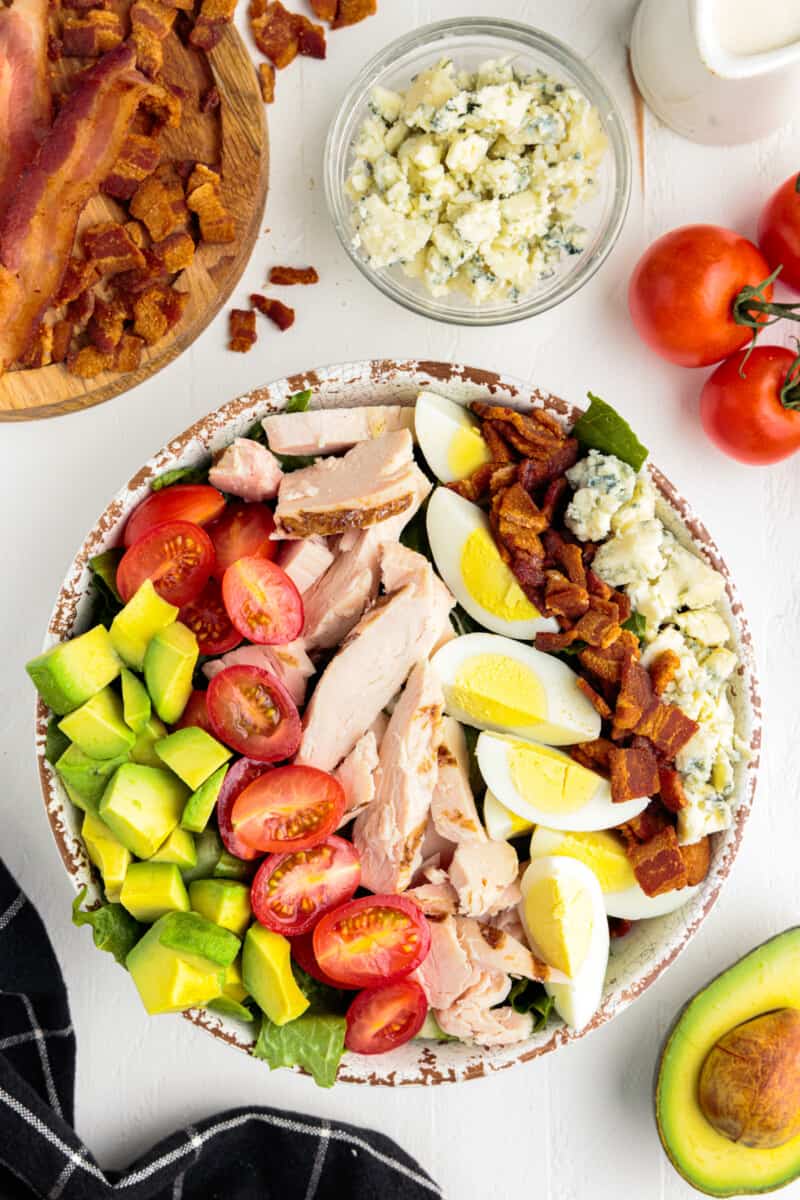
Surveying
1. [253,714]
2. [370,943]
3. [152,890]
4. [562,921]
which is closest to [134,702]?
[253,714]

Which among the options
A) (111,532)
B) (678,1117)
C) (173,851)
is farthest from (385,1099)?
(111,532)

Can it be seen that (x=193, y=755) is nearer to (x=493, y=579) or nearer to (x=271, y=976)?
(x=271, y=976)

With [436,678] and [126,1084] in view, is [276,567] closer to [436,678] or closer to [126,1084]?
[436,678]

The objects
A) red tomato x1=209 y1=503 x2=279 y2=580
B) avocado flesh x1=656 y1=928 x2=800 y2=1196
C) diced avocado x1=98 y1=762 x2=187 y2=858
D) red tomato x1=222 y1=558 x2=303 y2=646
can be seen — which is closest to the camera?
diced avocado x1=98 y1=762 x2=187 y2=858

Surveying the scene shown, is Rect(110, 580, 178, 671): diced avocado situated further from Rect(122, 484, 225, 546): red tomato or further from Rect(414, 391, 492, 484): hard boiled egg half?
Rect(414, 391, 492, 484): hard boiled egg half

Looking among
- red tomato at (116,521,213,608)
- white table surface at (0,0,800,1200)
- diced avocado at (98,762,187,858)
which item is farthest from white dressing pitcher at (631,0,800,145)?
diced avocado at (98,762,187,858)

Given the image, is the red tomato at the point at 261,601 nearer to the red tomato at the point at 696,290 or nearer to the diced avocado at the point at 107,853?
the diced avocado at the point at 107,853

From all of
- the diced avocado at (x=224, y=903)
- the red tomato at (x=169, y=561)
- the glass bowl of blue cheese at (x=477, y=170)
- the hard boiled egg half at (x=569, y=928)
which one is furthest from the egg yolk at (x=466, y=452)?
the diced avocado at (x=224, y=903)
